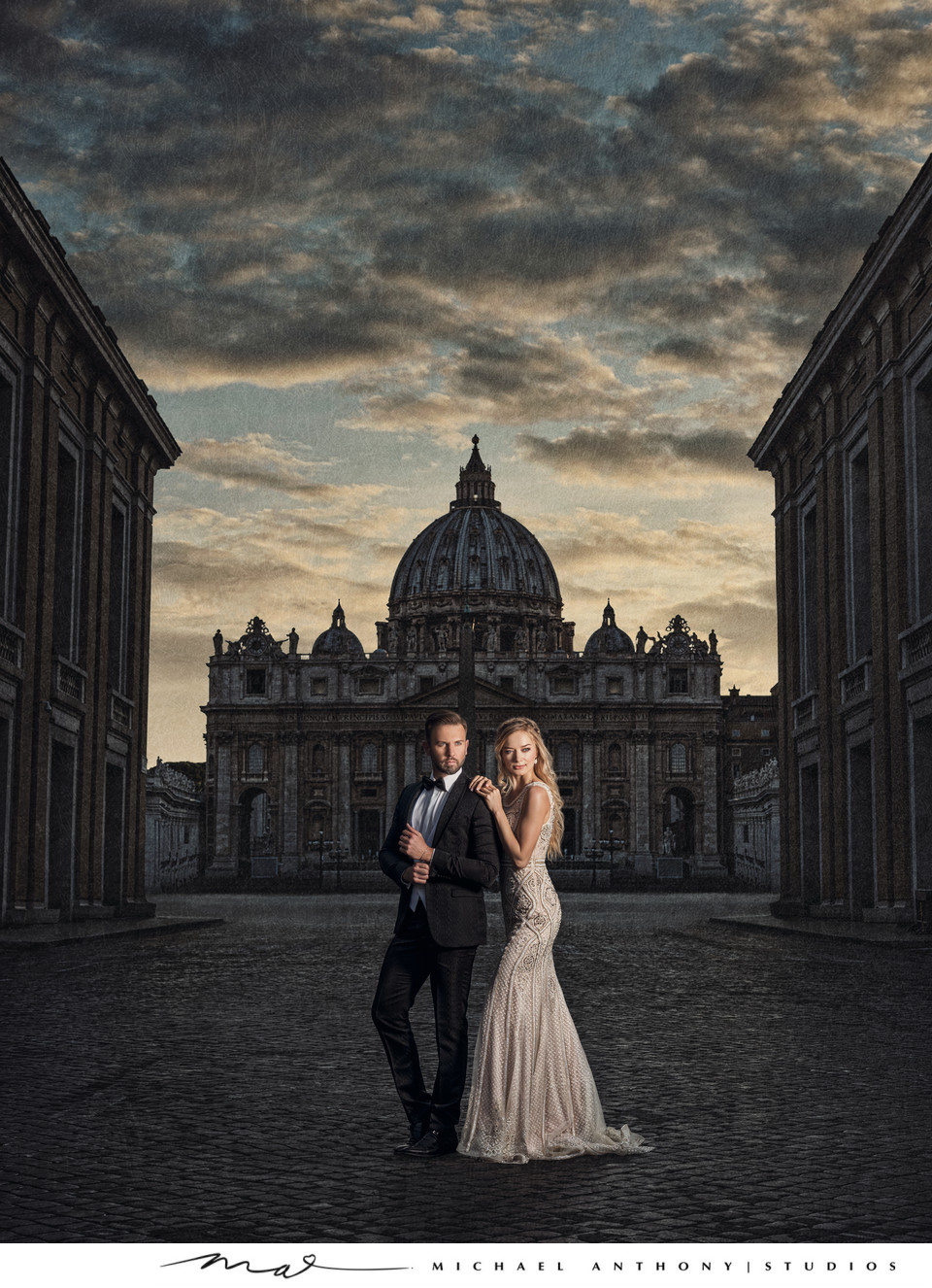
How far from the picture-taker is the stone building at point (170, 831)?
62219 millimetres

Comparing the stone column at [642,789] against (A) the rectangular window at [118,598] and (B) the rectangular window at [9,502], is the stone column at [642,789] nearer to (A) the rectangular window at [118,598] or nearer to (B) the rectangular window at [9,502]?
(A) the rectangular window at [118,598]

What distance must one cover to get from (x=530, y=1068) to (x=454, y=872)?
31.1 inches

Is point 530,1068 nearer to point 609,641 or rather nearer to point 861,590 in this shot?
point 861,590

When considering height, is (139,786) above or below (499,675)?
below

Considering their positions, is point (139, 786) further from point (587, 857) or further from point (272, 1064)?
point (587, 857)

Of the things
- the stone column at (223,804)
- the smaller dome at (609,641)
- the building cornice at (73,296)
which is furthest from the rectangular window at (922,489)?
the smaller dome at (609,641)

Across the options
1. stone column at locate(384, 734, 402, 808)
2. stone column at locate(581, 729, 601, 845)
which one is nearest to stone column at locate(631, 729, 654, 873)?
stone column at locate(581, 729, 601, 845)

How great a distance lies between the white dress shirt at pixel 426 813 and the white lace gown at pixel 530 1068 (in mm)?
281

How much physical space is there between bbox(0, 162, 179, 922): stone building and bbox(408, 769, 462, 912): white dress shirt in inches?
623

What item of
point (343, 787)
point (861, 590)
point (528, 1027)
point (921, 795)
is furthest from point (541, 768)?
point (343, 787)
